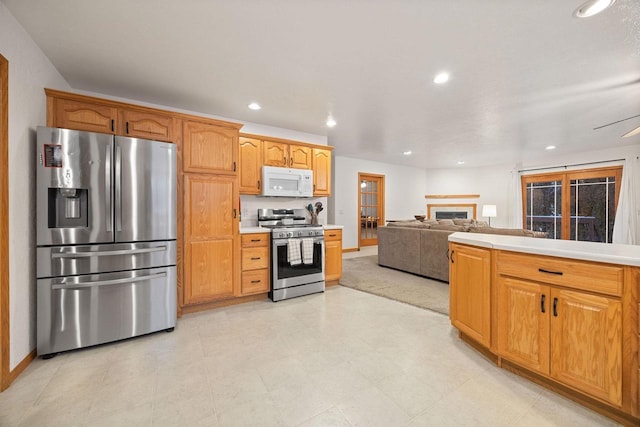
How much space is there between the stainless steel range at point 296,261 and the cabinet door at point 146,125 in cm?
156

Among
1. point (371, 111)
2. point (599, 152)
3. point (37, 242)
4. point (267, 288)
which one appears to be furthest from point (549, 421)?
point (599, 152)

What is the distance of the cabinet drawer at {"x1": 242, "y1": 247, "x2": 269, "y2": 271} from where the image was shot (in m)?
3.14

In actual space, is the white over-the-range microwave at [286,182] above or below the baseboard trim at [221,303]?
above

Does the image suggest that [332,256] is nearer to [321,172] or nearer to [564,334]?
[321,172]

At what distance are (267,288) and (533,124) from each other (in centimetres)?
457

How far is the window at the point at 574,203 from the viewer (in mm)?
5820

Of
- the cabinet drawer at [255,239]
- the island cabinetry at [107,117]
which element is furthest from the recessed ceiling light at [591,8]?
the island cabinetry at [107,117]

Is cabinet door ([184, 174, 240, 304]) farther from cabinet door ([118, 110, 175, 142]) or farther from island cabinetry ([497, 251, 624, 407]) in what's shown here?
island cabinetry ([497, 251, 624, 407])

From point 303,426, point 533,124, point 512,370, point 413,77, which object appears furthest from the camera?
point 533,124

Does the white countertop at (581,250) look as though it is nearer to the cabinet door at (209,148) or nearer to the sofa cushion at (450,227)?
the sofa cushion at (450,227)

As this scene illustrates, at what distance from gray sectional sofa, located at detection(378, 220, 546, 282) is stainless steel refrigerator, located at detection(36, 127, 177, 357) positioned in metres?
3.60

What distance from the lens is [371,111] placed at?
11.4 ft

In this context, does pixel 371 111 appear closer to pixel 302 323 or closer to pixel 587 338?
pixel 302 323

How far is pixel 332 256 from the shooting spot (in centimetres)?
385
